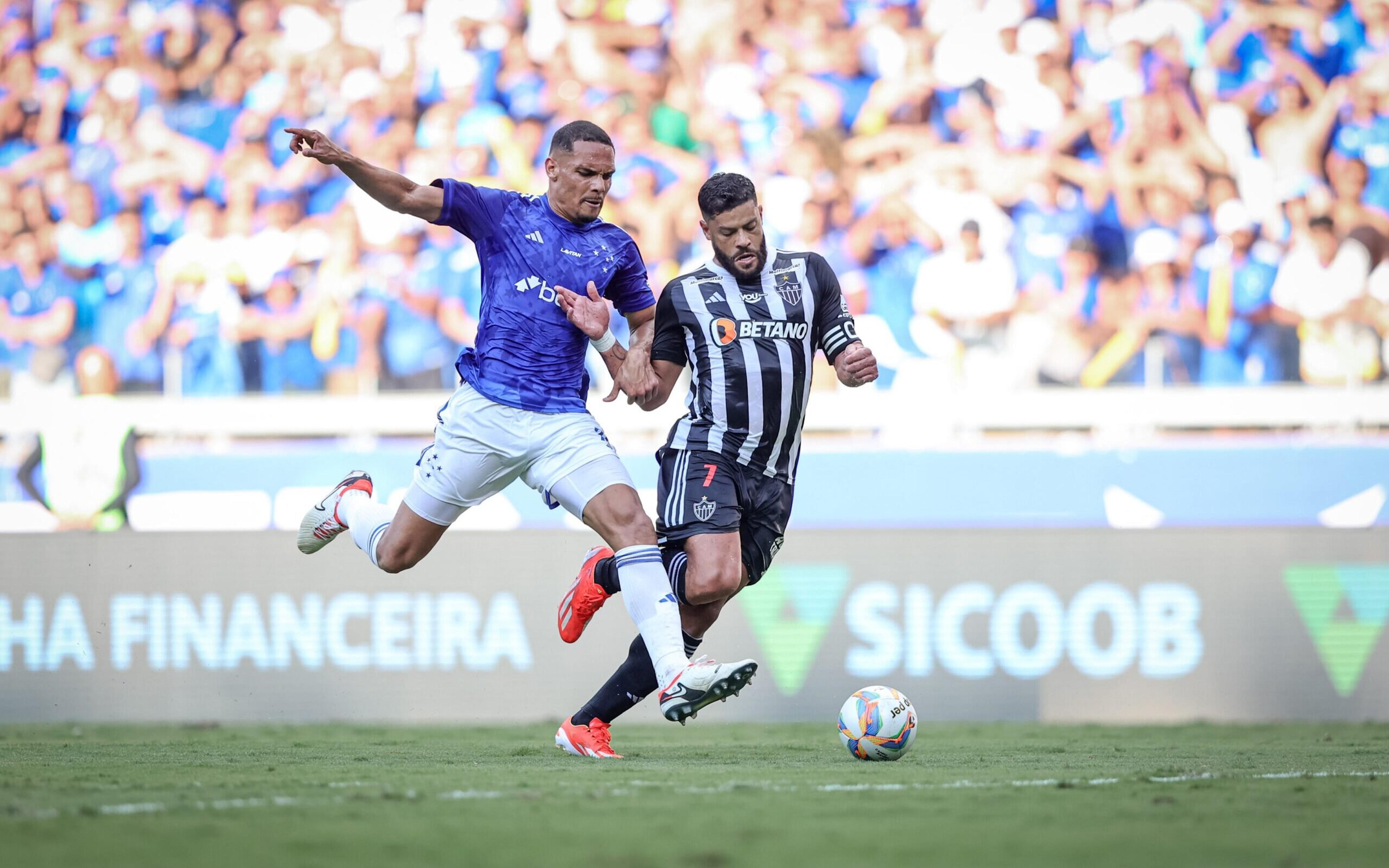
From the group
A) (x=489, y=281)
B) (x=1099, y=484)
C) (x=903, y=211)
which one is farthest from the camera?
(x=903, y=211)

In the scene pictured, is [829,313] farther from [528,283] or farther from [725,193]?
[528,283]

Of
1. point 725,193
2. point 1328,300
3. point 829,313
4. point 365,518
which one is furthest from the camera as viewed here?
point 1328,300

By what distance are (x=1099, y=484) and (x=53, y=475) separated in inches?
250

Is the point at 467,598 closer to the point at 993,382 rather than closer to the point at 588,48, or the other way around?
the point at 993,382

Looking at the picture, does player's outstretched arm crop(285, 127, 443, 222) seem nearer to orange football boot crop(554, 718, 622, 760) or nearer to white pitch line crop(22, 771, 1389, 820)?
orange football boot crop(554, 718, 622, 760)

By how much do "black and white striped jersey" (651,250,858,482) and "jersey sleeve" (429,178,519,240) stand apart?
0.62m

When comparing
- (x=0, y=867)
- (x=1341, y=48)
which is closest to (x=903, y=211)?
(x=1341, y=48)

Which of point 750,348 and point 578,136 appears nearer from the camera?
point 578,136

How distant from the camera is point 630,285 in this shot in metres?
5.11

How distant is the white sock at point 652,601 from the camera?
449 centimetres

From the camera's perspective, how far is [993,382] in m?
9.38

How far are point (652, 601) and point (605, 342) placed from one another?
0.91m

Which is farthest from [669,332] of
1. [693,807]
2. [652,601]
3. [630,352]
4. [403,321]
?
[403,321]

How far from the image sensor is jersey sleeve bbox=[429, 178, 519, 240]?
16.0ft
